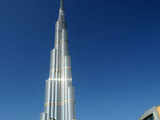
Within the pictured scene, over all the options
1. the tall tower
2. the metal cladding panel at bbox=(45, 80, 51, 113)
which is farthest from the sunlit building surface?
the metal cladding panel at bbox=(45, 80, 51, 113)

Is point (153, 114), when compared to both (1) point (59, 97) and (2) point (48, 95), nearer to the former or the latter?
(1) point (59, 97)

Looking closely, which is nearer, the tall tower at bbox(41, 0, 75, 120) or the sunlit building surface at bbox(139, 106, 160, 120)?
the sunlit building surface at bbox(139, 106, 160, 120)

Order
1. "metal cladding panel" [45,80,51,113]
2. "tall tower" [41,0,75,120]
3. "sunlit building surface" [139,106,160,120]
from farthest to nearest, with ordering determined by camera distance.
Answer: "metal cladding panel" [45,80,51,113]
"tall tower" [41,0,75,120]
"sunlit building surface" [139,106,160,120]

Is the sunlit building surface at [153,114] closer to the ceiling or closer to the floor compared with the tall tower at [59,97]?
closer to the floor

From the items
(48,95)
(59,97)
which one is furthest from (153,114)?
(48,95)

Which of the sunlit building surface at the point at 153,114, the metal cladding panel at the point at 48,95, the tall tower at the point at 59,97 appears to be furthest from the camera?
the metal cladding panel at the point at 48,95

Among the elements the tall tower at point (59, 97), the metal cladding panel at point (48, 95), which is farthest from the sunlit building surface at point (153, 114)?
the metal cladding panel at point (48, 95)

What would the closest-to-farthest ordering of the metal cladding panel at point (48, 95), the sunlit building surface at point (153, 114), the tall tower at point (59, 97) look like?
the sunlit building surface at point (153, 114), the tall tower at point (59, 97), the metal cladding panel at point (48, 95)

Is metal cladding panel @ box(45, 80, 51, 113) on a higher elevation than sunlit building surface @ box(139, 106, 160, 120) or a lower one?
higher

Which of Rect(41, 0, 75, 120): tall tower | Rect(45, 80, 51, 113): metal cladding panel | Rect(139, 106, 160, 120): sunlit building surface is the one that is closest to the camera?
Rect(139, 106, 160, 120): sunlit building surface

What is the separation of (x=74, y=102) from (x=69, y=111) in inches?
430

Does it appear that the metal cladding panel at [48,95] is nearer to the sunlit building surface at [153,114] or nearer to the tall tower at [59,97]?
the tall tower at [59,97]

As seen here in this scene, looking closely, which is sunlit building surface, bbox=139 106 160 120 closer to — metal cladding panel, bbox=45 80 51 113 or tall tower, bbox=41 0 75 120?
tall tower, bbox=41 0 75 120

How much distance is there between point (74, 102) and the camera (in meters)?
182
